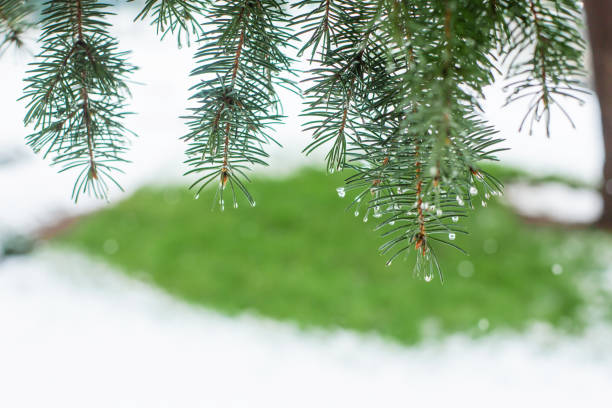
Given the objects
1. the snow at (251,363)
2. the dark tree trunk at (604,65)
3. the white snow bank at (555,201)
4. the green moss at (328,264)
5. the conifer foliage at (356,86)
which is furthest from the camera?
the white snow bank at (555,201)

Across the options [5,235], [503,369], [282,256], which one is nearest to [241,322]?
[282,256]

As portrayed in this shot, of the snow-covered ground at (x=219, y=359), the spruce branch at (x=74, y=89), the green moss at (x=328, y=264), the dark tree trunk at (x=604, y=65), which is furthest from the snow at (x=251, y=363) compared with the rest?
the spruce branch at (x=74, y=89)

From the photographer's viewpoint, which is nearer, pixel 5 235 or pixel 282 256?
pixel 282 256

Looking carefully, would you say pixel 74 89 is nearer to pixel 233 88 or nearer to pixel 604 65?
pixel 233 88

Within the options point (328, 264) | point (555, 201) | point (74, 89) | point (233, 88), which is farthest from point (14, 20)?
point (555, 201)

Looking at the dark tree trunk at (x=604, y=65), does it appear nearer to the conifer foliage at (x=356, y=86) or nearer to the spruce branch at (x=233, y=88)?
the conifer foliage at (x=356, y=86)

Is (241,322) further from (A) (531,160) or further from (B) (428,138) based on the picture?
(A) (531,160)
